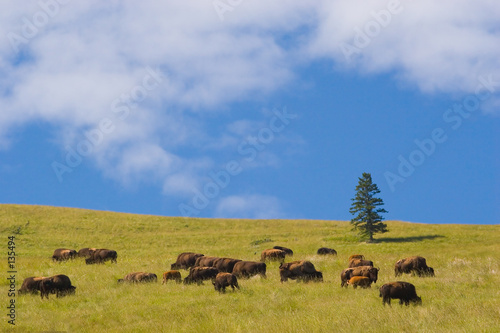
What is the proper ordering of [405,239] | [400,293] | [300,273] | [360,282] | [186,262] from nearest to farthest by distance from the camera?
[400,293] < [360,282] < [300,273] < [186,262] < [405,239]

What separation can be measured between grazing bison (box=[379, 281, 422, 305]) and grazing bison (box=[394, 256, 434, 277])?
21.1 feet

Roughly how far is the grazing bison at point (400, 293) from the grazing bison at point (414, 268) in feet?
21.1

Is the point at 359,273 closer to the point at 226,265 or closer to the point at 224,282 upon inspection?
the point at 224,282

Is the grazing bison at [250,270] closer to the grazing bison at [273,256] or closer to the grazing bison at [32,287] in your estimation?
the grazing bison at [273,256]

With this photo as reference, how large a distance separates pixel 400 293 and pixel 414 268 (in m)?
7.17

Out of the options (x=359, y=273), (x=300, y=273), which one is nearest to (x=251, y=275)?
(x=300, y=273)

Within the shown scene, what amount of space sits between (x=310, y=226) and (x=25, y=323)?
5299 centimetres

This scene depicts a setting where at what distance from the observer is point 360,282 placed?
18438mm

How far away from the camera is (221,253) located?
38938 mm

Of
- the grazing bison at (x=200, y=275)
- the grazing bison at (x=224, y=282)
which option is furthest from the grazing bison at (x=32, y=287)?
the grazing bison at (x=224, y=282)

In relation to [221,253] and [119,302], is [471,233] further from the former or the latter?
[119,302]

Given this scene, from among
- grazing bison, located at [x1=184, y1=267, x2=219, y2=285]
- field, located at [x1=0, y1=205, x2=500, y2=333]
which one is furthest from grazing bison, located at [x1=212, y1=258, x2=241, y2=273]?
grazing bison, located at [x1=184, y1=267, x2=219, y2=285]

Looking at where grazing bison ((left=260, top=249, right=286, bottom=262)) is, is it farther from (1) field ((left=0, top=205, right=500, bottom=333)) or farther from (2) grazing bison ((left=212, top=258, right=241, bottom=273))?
(2) grazing bison ((left=212, top=258, right=241, bottom=273))

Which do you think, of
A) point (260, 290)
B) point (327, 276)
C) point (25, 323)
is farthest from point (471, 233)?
point (25, 323)
